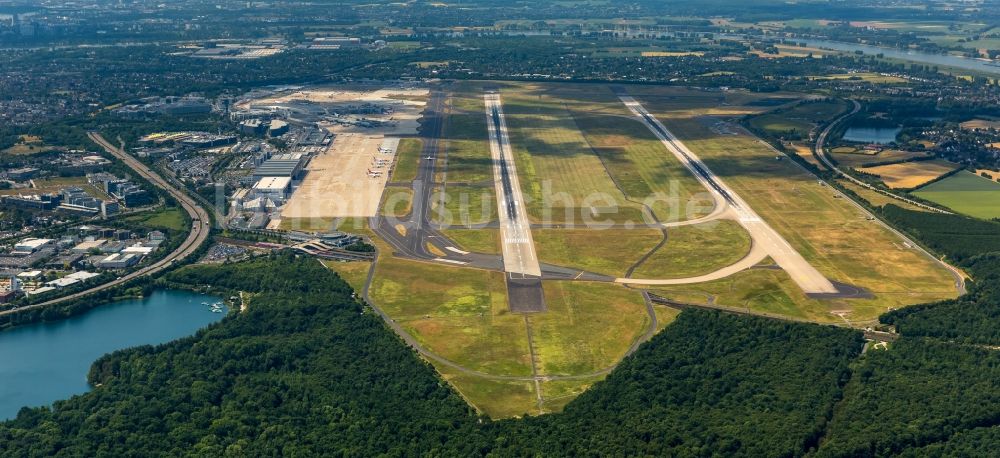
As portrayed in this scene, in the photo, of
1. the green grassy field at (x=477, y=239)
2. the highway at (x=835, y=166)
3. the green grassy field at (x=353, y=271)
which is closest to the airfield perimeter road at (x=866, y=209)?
the highway at (x=835, y=166)

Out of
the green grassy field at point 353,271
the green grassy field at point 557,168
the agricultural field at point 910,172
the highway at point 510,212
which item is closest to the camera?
the green grassy field at point 353,271

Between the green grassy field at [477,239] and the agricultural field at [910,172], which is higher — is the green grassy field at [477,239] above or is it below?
below

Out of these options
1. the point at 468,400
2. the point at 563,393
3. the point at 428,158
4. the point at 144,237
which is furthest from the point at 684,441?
the point at 428,158

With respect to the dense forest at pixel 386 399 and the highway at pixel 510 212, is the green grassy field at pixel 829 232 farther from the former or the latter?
the highway at pixel 510 212

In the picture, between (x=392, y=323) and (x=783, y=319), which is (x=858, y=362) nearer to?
(x=783, y=319)

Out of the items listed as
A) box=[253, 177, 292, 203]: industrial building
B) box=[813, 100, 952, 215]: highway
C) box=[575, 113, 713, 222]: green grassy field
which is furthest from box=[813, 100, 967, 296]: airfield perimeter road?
box=[253, 177, 292, 203]: industrial building

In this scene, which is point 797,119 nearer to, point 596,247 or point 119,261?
point 596,247
